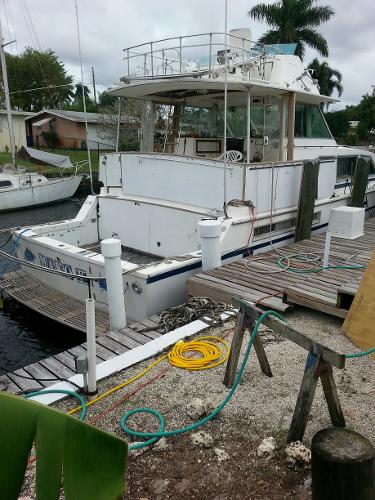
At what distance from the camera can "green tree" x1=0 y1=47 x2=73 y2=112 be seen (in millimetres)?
47531

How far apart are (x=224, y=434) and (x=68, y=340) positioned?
489 cm

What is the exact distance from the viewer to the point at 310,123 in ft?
31.4

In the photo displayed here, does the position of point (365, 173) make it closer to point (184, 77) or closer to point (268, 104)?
point (268, 104)

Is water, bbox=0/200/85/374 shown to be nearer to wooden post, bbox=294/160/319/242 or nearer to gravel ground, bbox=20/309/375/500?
gravel ground, bbox=20/309/375/500

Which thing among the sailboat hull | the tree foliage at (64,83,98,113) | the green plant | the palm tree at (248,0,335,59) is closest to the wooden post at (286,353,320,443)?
the green plant

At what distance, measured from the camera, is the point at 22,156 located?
3012 centimetres

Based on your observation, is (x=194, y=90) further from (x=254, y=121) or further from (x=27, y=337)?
(x=27, y=337)

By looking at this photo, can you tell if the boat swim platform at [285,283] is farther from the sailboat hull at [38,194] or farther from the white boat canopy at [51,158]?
the white boat canopy at [51,158]

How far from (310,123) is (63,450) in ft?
30.1

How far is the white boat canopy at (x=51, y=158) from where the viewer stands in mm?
25453

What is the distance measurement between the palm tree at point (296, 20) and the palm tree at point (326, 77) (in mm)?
4709

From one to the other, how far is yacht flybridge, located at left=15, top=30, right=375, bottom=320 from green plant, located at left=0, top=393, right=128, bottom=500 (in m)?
3.88

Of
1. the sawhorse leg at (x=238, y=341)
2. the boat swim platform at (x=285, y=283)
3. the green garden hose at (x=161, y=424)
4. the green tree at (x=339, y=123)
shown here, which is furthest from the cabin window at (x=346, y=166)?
the green tree at (x=339, y=123)

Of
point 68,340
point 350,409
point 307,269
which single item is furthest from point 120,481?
point 68,340
